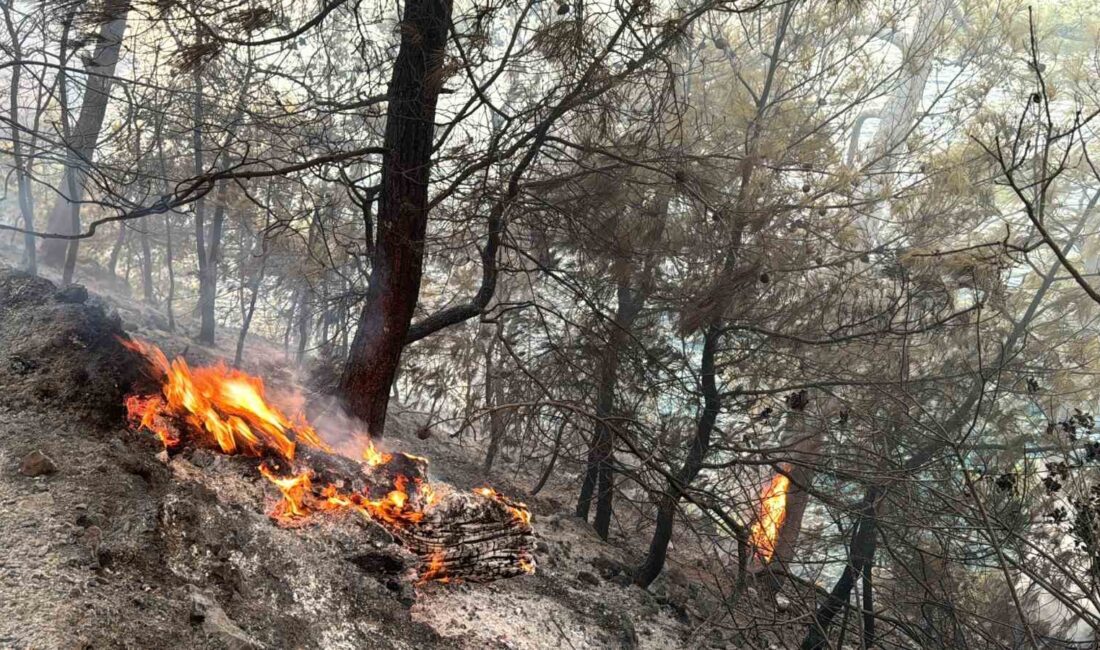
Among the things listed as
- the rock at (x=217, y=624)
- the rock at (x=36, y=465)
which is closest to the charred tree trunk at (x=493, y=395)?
the rock at (x=217, y=624)

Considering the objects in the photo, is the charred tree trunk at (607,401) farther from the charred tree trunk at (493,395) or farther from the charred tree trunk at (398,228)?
the charred tree trunk at (398,228)

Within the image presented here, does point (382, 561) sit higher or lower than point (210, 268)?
lower

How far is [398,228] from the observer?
4.97m

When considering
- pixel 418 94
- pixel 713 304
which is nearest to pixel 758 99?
pixel 713 304

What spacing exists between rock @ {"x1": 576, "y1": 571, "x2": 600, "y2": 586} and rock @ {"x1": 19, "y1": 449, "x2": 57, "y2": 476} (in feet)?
13.5

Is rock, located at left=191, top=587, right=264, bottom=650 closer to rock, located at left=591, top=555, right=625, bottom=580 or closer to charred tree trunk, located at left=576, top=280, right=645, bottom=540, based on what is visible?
charred tree trunk, located at left=576, top=280, right=645, bottom=540

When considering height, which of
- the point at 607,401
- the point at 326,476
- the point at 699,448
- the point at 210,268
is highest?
the point at 210,268

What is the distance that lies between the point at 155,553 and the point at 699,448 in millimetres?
3990

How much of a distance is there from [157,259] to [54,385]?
70.2 ft

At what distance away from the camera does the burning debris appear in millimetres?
4095

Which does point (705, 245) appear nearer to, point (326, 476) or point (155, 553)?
point (326, 476)

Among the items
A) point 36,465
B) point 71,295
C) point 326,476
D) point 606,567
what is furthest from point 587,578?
point 71,295

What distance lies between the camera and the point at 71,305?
457 cm

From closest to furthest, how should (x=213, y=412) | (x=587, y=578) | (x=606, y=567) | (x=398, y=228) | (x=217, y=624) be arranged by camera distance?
(x=217, y=624) → (x=213, y=412) → (x=398, y=228) → (x=587, y=578) → (x=606, y=567)
